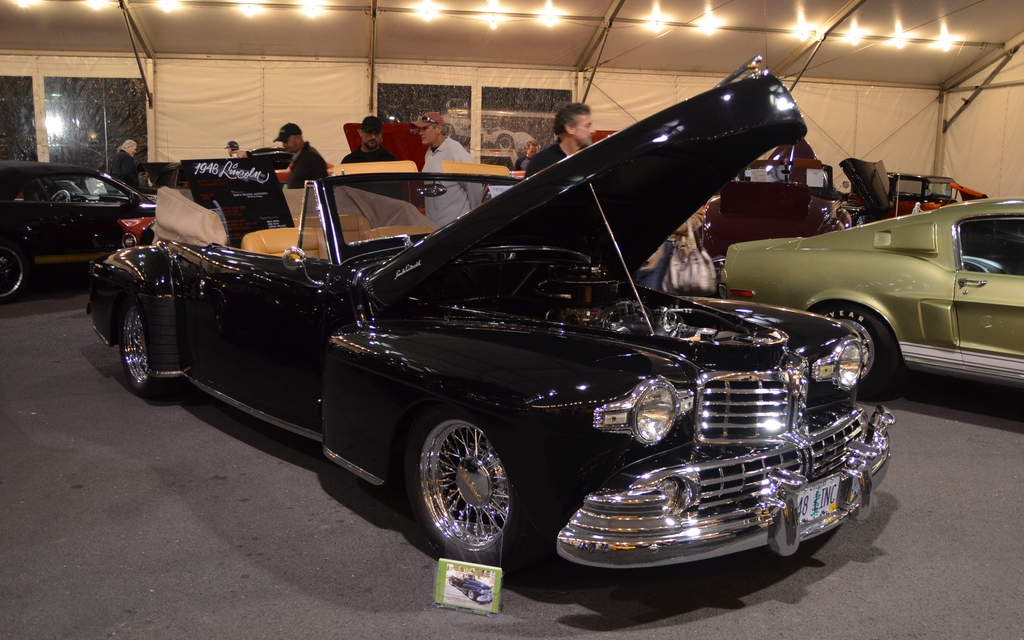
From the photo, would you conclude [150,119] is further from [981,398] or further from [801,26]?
[981,398]

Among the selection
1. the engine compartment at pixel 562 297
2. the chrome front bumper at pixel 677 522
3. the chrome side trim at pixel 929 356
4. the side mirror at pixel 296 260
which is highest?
the side mirror at pixel 296 260

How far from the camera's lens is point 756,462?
278 cm

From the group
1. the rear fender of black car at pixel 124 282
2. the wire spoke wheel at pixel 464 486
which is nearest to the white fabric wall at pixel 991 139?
the rear fender of black car at pixel 124 282

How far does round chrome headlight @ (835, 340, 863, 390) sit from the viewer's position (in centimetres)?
339

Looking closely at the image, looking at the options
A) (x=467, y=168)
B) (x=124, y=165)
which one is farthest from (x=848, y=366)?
(x=124, y=165)

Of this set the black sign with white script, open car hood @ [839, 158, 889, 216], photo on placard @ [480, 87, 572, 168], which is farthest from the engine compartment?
photo on placard @ [480, 87, 572, 168]

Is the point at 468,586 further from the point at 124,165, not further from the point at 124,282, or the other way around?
the point at 124,165

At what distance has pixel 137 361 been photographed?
5445mm

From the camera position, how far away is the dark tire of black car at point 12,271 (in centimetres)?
912

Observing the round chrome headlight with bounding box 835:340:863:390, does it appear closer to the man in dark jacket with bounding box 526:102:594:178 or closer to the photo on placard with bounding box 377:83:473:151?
the man in dark jacket with bounding box 526:102:594:178

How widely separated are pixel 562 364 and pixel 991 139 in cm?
1871

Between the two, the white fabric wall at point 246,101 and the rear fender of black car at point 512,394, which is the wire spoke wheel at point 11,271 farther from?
the white fabric wall at point 246,101

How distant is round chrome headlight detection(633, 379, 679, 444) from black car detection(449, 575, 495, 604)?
71 centimetres

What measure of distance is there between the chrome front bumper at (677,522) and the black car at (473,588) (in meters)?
0.36
